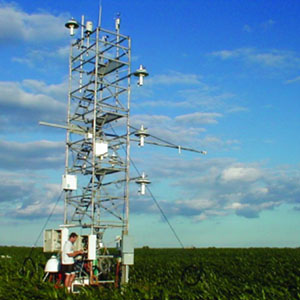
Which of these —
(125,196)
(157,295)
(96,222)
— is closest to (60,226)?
(96,222)

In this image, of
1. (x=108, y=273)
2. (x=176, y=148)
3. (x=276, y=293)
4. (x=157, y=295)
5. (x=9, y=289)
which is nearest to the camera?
(x=157, y=295)

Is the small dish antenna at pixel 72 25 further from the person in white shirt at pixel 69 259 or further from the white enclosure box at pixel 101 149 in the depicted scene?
the person in white shirt at pixel 69 259

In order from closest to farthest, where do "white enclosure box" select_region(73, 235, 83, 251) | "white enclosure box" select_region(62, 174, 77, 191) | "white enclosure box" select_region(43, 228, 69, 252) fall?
1. "white enclosure box" select_region(73, 235, 83, 251)
2. "white enclosure box" select_region(43, 228, 69, 252)
3. "white enclosure box" select_region(62, 174, 77, 191)

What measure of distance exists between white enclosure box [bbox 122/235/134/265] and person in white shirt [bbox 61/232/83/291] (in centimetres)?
152

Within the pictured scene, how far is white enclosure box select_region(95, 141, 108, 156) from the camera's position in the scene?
861 inches

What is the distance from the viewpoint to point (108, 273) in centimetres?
2133

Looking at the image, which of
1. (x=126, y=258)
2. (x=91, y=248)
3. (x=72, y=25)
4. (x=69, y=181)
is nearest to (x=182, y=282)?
(x=126, y=258)

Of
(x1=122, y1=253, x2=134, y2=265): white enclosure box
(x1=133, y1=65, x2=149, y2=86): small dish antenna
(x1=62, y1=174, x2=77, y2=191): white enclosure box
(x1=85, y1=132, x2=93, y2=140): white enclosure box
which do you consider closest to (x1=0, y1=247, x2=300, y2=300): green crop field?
(x1=122, y1=253, x2=134, y2=265): white enclosure box

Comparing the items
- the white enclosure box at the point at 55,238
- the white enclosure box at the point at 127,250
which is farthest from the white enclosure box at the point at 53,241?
the white enclosure box at the point at 127,250

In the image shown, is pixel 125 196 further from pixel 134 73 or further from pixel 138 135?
pixel 134 73

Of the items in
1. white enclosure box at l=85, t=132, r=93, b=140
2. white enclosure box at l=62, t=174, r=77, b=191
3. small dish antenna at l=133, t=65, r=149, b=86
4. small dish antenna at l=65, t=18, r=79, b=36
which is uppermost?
small dish antenna at l=65, t=18, r=79, b=36

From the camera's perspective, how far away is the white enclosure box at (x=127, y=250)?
18609 mm

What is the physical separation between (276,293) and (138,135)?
34.3ft

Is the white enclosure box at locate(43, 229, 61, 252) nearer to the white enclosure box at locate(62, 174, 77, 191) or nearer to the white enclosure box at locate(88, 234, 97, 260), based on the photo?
the white enclosure box at locate(88, 234, 97, 260)
